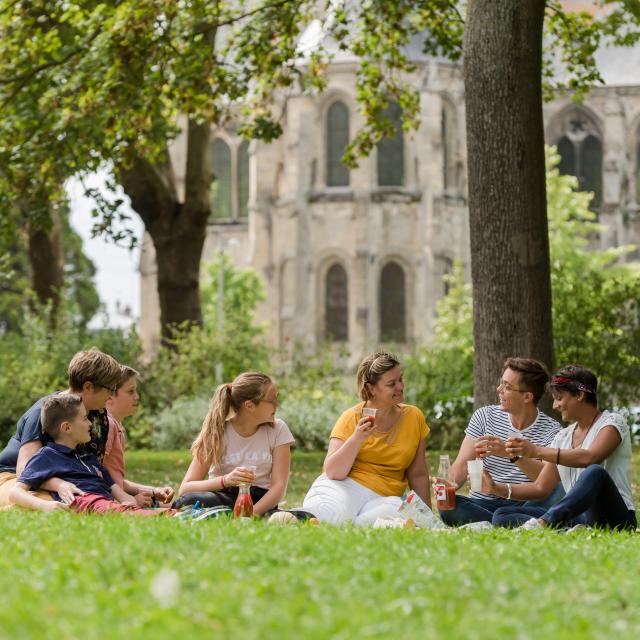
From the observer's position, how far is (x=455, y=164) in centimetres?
5684

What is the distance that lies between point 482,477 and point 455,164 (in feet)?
162

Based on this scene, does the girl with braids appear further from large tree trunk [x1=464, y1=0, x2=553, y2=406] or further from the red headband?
large tree trunk [x1=464, y1=0, x2=553, y2=406]

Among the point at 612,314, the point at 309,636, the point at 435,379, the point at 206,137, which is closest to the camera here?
the point at 309,636

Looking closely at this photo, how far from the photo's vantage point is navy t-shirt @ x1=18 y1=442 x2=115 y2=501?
7.67 m

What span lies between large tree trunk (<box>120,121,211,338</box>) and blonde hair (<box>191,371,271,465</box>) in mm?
13736

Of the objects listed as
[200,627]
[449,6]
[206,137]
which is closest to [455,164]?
[206,137]

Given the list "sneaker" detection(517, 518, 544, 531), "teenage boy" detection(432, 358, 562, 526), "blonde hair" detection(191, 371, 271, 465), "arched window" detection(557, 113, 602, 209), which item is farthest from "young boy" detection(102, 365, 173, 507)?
"arched window" detection(557, 113, 602, 209)

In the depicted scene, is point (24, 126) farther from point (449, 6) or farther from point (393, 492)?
point (393, 492)

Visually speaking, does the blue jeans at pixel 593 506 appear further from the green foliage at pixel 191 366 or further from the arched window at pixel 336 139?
the arched window at pixel 336 139

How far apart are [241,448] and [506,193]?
3834mm

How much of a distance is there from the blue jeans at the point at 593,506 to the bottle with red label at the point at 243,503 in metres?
1.80

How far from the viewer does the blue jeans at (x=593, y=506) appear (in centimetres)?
762

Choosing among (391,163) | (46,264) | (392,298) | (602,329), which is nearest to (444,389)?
(602,329)

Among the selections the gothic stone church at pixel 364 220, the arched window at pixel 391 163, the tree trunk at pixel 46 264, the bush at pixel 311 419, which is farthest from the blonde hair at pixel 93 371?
the arched window at pixel 391 163
